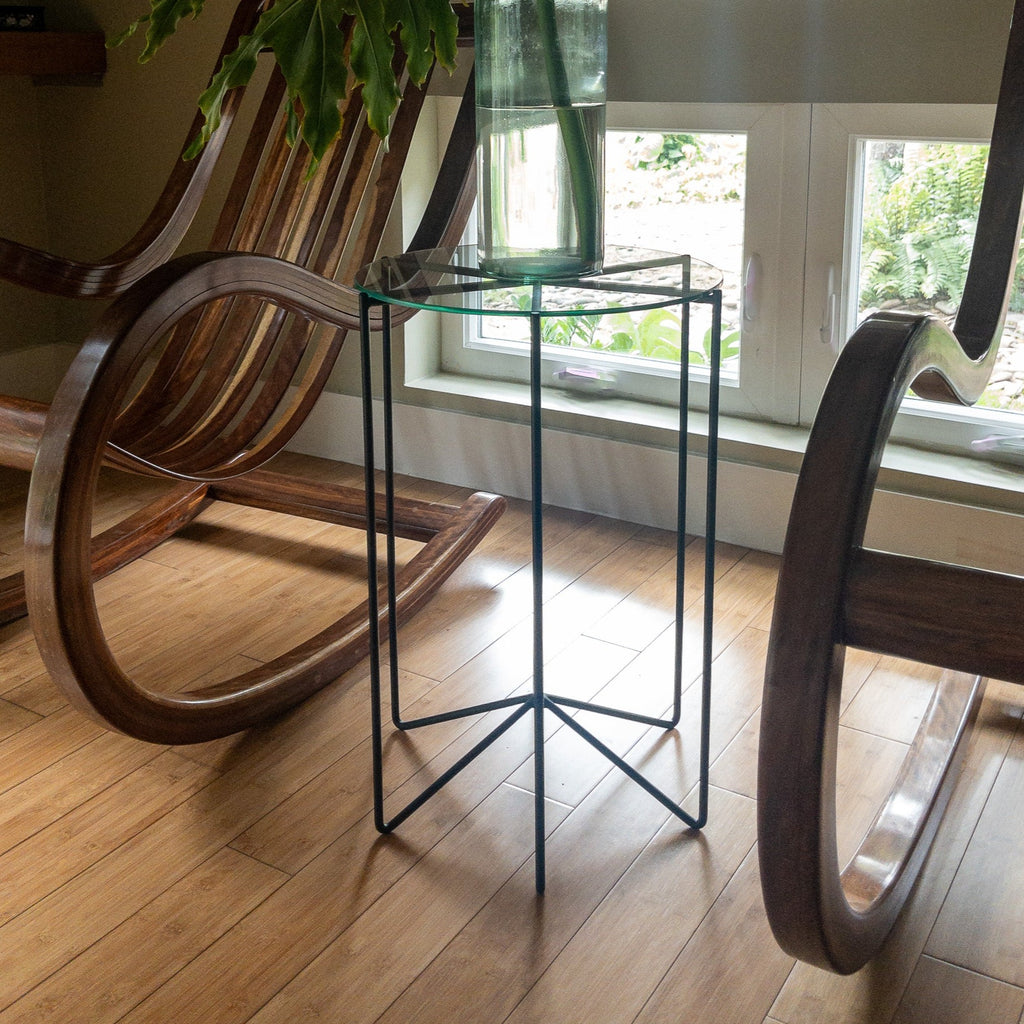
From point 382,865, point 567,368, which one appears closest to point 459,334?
point 567,368

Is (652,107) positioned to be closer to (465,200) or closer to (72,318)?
(465,200)

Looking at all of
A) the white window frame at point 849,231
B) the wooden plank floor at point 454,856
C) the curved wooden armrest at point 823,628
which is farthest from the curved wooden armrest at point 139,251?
the curved wooden armrest at point 823,628

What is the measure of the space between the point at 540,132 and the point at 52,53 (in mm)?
1765

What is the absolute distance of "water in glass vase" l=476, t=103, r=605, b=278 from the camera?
1.19 meters

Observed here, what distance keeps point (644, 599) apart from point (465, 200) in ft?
2.35

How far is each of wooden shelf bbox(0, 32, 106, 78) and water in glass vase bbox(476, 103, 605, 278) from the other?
1.63 meters

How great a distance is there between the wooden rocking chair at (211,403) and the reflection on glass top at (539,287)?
0.24 meters

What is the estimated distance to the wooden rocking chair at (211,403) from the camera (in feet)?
4.14

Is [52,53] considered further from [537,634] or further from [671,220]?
[537,634]

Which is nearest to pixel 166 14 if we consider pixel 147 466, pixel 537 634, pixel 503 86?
pixel 503 86

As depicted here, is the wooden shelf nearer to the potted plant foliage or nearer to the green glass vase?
the potted plant foliage

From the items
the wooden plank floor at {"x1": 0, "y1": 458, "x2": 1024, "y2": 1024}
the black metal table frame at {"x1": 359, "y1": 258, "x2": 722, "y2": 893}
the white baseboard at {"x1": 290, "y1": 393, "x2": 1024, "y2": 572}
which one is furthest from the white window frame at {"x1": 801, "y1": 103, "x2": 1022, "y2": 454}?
the black metal table frame at {"x1": 359, "y1": 258, "x2": 722, "y2": 893}

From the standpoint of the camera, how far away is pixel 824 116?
6.57ft

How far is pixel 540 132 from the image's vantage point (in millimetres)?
1188
